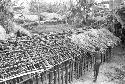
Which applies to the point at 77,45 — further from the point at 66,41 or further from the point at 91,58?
the point at 91,58

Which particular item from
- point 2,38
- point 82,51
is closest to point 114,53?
point 82,51

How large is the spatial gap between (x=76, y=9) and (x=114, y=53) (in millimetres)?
4360

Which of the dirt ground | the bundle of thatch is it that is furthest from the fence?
the bundle of thatch

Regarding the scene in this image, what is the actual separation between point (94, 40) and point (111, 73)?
2.26m

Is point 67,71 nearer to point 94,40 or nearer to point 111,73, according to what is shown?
point 94,40

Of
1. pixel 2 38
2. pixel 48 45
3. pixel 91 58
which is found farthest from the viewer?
pixel 91 58

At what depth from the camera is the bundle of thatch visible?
808cm

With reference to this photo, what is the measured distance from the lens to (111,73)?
998cm

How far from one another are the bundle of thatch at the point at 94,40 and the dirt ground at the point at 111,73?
4.74 feet

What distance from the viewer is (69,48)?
7.39 meters

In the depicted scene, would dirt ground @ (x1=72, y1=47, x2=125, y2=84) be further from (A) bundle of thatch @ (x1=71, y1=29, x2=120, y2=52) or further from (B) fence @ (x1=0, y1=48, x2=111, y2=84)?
(A) bundle of thatch @ (x1=71, y1=29, x2=120, y2=52)

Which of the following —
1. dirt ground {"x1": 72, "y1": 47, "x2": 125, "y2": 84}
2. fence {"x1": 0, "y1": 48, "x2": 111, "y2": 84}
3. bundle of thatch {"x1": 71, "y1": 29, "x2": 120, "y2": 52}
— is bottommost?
dirt ground {"x1": 72, "y1": 47, "x2": 125, "y2": 84}

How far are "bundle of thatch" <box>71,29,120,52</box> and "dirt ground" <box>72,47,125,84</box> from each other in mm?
1445

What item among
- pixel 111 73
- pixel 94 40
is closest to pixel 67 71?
pixel 94 40
